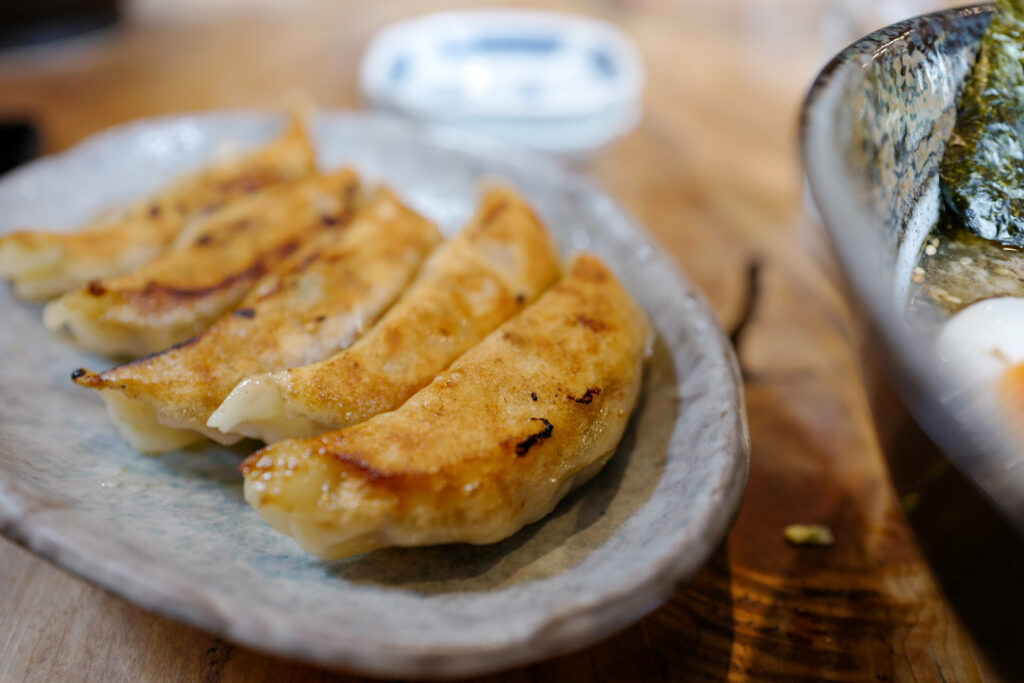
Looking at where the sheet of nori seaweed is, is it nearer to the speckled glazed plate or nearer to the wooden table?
the wooden table

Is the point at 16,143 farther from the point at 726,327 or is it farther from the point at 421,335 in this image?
the point at 726,327

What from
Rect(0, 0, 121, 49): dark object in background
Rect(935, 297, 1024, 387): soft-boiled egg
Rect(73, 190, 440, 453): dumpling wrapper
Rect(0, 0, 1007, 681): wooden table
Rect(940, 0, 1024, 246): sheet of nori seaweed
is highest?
Rect(940, 0, 1024, 246): sheet of nori seaweed

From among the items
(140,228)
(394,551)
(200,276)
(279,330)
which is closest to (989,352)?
(394,551)

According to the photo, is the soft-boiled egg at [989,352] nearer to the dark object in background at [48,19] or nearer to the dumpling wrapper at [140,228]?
the dumpling wrapper at [140,228]

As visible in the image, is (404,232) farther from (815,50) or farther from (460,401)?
(815,50)

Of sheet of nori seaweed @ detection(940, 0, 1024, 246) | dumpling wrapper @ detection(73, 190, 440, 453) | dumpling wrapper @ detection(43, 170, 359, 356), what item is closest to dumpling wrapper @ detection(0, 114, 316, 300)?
dumpling wrapper @ detection(43, 170, 359, 356)

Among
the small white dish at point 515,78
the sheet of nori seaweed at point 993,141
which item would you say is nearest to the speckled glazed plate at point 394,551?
the sheet of nori seaweed at point 993,141
